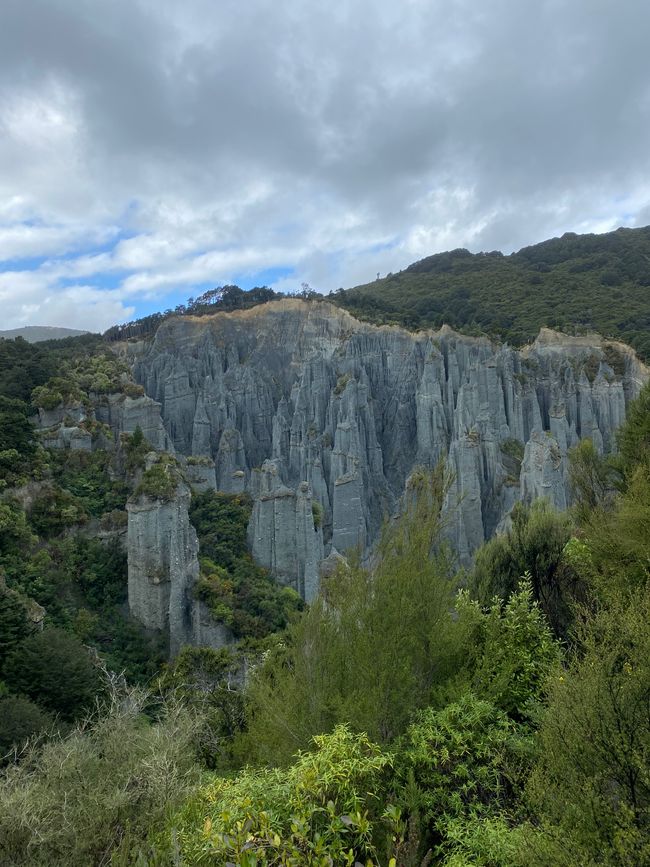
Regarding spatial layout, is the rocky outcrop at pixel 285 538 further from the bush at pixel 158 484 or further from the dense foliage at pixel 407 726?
the dense foliage at pixel 407 726

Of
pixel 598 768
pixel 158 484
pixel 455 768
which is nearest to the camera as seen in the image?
pixel 598 768

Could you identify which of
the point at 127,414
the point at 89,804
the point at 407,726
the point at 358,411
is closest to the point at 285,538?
the point at 127,414

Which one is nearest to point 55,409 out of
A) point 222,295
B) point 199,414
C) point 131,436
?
point 131,436

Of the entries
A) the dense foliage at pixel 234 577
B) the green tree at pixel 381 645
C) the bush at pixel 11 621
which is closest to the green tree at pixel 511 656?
the green tree at pixel 381 645

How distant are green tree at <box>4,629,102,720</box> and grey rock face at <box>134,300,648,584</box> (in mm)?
13848

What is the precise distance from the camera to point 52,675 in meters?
13.9

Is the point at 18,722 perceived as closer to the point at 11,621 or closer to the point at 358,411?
the point at 11,621

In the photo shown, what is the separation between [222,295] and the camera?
197ft

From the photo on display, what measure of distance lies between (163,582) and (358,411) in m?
25.0

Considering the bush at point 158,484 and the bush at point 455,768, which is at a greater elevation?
the bush at point 158,484

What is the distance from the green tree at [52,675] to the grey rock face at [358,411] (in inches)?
545

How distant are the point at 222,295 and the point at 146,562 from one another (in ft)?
146

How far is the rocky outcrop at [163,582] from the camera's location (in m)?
20.2

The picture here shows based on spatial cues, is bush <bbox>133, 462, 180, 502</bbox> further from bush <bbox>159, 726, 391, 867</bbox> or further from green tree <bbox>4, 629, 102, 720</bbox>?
bush <bbox>159, 726, 391, 867</bbox>
